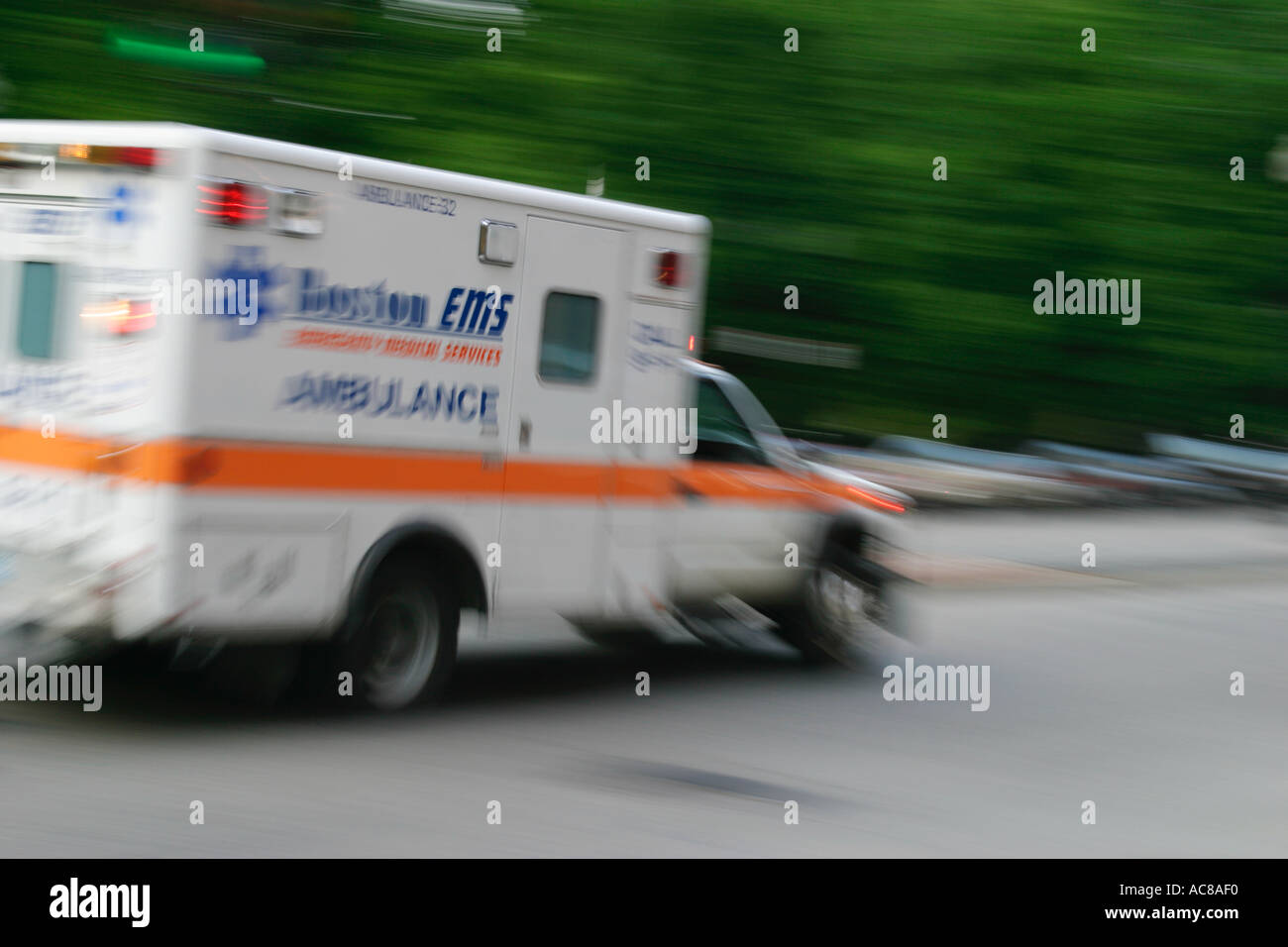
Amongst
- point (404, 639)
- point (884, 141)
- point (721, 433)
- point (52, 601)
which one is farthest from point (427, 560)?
point (884, 141)

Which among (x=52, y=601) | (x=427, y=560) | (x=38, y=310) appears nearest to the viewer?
(x=52, y=601)

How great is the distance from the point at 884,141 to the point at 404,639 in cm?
1134

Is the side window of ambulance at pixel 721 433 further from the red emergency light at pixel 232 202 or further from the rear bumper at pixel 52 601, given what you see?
the rear bumper at pixel 52 601

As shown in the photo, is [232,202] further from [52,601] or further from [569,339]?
[569,339]

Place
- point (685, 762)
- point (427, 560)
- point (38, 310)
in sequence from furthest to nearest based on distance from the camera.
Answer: point (427, 560)
point (685, 762)
point (38, 310)

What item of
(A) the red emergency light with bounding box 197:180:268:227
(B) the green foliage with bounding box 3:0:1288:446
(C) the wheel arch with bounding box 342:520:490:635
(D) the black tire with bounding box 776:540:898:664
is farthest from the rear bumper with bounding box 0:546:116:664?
(B) the green foliage with bounding box 3:0:1288:446

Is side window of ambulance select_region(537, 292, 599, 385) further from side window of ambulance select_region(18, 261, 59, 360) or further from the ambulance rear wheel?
side window of ambulance select_region(18, 261, 59, 360)

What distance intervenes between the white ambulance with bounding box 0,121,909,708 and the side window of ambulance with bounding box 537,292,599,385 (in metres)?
0.01

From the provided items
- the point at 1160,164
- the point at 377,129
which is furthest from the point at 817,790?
the point at 1160,164

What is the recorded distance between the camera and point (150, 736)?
301 inches

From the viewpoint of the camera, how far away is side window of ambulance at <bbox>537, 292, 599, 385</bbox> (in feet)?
28.5

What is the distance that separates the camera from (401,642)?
27.6 feet

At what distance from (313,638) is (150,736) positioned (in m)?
0.81

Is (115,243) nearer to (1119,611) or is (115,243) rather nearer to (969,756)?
(969,756)
